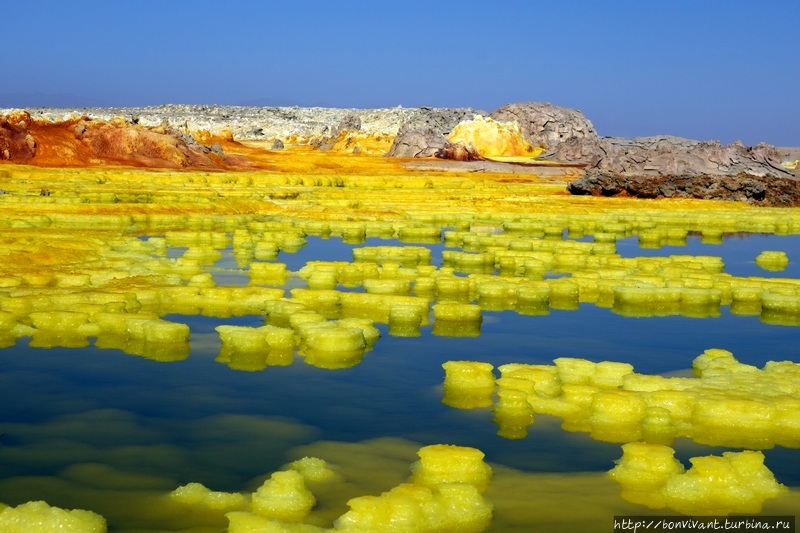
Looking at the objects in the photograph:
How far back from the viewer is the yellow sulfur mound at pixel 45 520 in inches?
204

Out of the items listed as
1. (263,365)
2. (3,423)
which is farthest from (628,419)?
(3,423)

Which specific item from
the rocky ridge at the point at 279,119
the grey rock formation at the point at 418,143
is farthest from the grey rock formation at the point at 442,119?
the grey rock formation at the point at 418,143

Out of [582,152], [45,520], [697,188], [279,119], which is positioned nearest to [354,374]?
[45,520]

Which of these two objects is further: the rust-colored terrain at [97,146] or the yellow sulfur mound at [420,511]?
the rust-colored terrain at [97,146]

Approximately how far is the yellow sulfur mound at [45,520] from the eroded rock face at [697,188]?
101ft

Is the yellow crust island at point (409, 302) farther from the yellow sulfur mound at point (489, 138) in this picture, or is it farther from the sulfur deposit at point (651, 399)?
the yellow sulfur mound at point (489, 138)

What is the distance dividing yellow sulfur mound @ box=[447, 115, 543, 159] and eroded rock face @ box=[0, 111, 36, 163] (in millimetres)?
28444

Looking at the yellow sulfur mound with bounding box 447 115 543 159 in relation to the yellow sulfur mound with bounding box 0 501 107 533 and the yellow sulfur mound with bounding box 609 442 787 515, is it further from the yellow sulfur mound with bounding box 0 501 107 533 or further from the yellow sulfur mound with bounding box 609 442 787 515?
the yellow sulfur mound with bounding box 0 501 107 533

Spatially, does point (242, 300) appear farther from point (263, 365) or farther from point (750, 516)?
point (750, 516)

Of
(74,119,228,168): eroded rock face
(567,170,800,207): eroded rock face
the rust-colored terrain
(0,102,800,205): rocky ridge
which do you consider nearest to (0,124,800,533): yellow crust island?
(567,170,800,207): eroded rock face

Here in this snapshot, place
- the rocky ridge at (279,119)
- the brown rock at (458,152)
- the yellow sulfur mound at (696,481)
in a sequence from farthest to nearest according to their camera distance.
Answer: the rocky ridge at (279,119)
the brown rock at (458,152)
the yellow sulfur mound at (696,481)

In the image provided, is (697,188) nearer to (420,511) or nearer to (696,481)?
(696,481)

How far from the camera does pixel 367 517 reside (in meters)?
5.36

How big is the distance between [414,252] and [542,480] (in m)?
10.2
